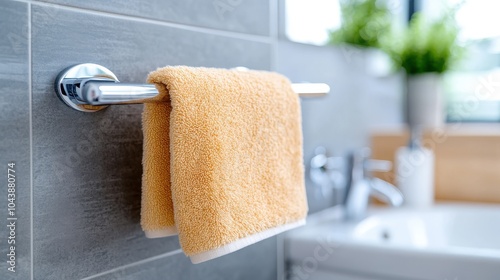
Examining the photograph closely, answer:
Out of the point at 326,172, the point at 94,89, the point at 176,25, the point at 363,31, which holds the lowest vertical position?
the point at 326,172

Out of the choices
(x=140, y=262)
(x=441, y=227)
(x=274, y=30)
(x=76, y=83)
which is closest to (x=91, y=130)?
(x=76, y=83)

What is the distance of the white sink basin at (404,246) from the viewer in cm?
83

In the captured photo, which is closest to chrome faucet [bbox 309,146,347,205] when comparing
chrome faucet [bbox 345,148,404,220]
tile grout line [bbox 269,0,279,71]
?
chrome faucet [bbox 345,148,404,220]

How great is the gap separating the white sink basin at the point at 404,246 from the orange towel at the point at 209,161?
263 millimetres

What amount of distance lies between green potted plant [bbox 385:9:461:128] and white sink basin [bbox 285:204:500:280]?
33 cm

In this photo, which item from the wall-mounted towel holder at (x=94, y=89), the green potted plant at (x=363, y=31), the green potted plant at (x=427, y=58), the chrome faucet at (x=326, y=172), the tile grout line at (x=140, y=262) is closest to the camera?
the wall-mounted towel holder at (x=94, y=89)

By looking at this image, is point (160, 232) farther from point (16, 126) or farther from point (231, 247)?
point (16, 126)

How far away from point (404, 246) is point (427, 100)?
0.70m

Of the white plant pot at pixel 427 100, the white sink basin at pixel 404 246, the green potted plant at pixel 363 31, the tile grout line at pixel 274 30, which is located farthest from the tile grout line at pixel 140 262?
the white plant pot at pixel 427 100

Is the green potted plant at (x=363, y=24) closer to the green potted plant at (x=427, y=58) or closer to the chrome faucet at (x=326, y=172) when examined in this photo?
the green potted plant at (x=427, y=58)

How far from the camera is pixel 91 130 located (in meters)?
0.63

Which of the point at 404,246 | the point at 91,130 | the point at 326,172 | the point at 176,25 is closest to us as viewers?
the point at 91,130

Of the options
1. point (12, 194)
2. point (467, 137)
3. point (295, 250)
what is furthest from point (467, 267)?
point (12, 194)

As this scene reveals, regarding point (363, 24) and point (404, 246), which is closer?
point (404, 246)
